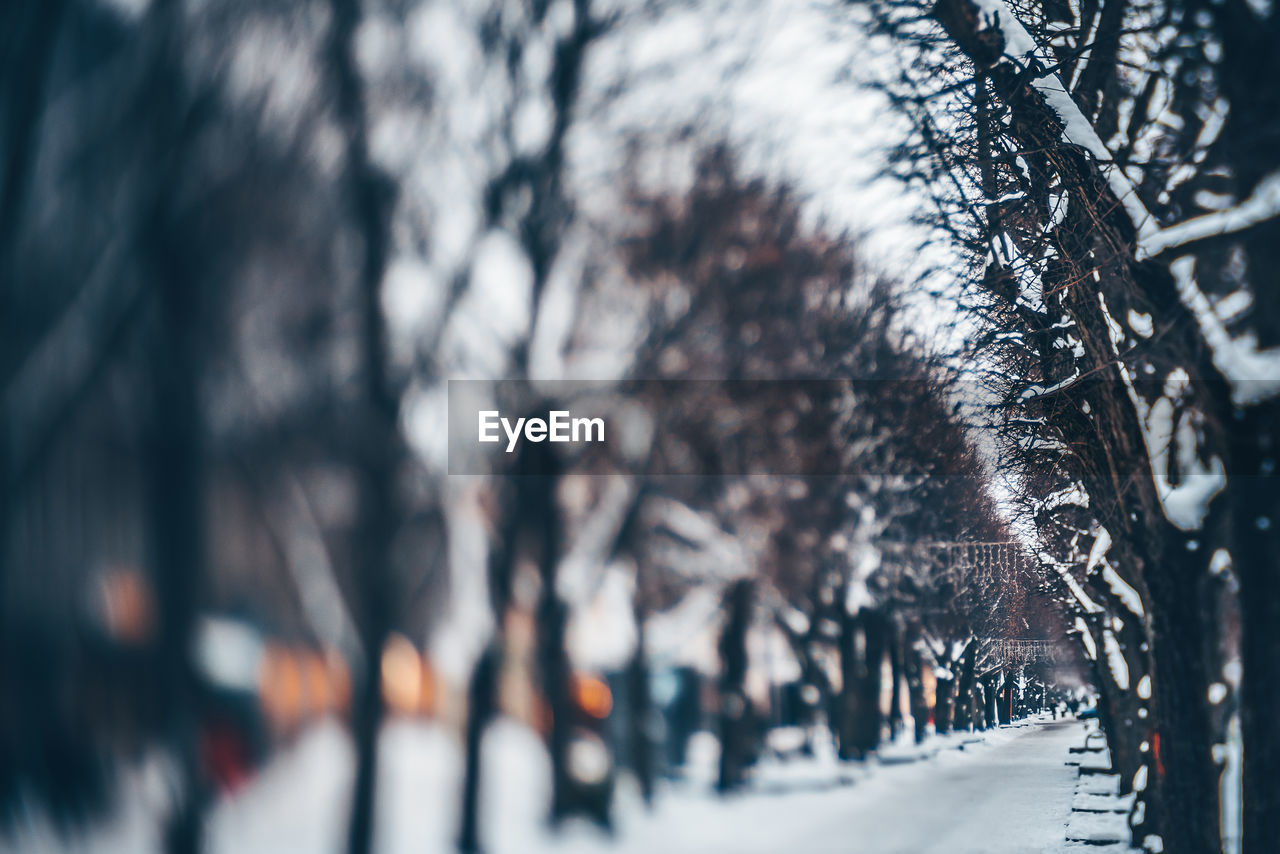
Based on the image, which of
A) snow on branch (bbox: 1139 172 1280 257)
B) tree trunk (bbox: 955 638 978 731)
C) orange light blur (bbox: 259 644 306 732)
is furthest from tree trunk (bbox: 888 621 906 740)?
orange light blur (bbox: 259 644 306 732)

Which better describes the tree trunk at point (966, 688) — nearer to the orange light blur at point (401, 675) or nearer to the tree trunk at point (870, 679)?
the tree trunk at point (870, 679)

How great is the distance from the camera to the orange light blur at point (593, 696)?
86.0 inches

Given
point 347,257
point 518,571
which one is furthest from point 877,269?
point 347,257

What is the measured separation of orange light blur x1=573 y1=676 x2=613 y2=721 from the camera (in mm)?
2184

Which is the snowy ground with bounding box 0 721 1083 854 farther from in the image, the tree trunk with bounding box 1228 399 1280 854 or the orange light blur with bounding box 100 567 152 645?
the tree trunk with bounding box 1228 399 1280 854

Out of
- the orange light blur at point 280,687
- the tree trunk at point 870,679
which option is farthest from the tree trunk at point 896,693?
the orange light blur at point 280,687

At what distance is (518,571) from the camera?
2191mm

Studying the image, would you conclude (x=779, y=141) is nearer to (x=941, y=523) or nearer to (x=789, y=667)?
(x=941, y=523)

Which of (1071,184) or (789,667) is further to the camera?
(1071,184)

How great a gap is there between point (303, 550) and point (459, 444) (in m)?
0.53
